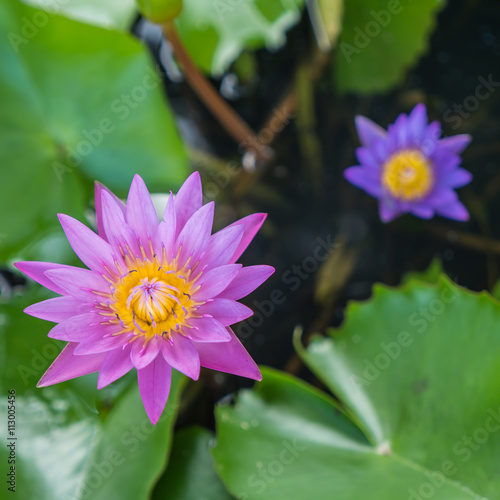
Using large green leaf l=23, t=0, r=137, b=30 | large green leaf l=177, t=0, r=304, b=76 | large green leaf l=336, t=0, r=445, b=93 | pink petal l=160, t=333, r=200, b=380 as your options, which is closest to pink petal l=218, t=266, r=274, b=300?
pink petal l=160, t=333, r=200, b=380

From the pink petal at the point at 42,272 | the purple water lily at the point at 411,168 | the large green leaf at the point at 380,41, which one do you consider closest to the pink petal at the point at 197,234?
the pink petal at the point at 42,272

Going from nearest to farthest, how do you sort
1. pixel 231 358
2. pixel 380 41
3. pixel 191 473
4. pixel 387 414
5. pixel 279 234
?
pixel 231 358 < pixel 387 414 < pixel 191 473 < pixel 380 41 < pixel 279 234

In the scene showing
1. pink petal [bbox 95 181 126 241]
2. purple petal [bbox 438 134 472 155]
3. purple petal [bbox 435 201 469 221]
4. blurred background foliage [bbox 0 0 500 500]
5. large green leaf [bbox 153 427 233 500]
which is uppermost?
purple petal [bbox 438 134 472 155]

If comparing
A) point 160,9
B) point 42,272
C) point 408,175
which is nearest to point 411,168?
point 408,175

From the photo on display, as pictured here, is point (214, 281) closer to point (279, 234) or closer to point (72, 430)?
point (72, 430)

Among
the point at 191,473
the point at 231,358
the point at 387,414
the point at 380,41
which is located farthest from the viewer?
the point at 380,41

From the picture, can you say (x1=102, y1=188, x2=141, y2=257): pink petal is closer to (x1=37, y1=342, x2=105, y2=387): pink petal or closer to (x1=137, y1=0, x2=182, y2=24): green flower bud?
(x1=37, y1=342, x2=105, y2=387): pink petal

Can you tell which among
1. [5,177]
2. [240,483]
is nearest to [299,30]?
[5,177]
